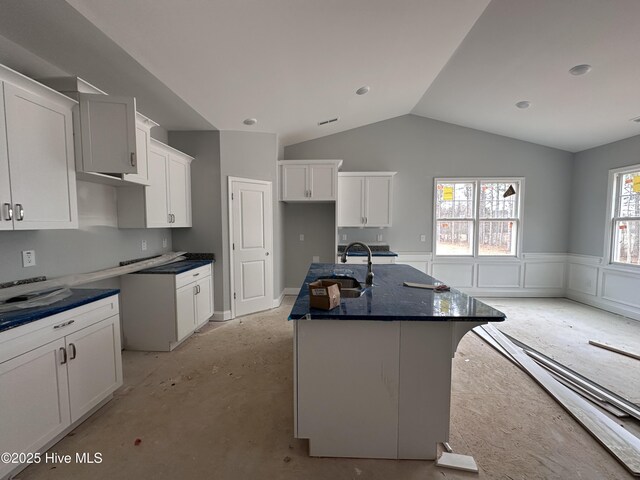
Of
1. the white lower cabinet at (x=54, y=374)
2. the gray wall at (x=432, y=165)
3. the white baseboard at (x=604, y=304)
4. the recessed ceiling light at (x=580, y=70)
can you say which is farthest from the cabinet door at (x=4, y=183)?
the white baseboard at (x=604, y=304)

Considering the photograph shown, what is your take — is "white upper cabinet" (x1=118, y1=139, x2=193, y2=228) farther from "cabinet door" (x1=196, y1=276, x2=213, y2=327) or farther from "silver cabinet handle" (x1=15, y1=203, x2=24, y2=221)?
"silver cabinet handle" (x1=15, y1=203, x2=24, y2=221)

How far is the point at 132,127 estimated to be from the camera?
227cm

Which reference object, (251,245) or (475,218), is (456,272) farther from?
(251,245)

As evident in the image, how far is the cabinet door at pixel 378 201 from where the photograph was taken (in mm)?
4797

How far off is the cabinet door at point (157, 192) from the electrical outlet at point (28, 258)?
0.96m

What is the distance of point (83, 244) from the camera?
2.49 meters

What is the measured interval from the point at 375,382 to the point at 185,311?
2423mm

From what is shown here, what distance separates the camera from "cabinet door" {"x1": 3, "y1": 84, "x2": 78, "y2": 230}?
1.69m

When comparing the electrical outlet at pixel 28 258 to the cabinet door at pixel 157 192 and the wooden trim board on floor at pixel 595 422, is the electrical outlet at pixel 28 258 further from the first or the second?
the wooden trim board on floor at pixel 595 422

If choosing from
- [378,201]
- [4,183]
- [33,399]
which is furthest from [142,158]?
[378,201]

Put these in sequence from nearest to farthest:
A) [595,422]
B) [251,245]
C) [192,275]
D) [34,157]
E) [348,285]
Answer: [34,157], [595,422], [348,285], [192,275], [251,245]

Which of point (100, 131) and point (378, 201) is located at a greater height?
point (100, 131)

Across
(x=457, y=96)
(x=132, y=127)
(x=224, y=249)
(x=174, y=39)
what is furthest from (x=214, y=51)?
(x=457, y=96)

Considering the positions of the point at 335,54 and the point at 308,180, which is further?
the point at 308,180
